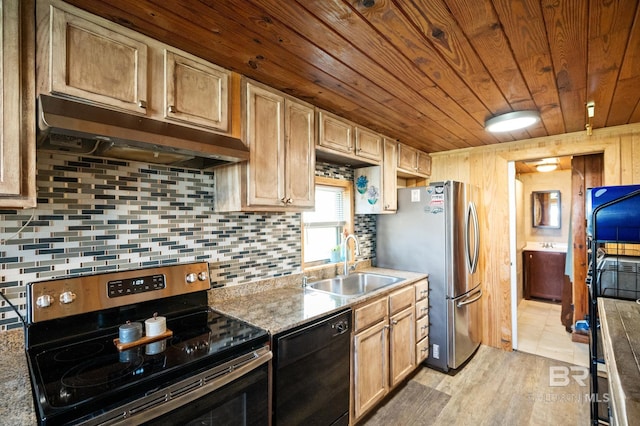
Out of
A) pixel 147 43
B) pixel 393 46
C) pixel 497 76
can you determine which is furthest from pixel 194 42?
pixel 497 76

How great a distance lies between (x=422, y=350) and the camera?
2.77 meters

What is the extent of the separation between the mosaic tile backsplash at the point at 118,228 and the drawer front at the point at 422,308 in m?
1.40

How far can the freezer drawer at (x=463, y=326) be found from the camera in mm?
2770

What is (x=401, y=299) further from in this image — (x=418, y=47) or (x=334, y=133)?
(x=418, y=47)

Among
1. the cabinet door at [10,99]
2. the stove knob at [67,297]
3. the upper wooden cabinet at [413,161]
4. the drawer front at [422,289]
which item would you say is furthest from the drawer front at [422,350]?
the cabinet door at [10,99]

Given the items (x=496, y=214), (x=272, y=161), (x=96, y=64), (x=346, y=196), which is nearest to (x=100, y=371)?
(x=96, y=64)

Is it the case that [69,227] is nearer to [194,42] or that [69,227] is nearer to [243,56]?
[194,42]

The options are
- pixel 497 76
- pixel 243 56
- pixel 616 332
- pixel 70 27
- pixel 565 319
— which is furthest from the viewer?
pixel 565 319

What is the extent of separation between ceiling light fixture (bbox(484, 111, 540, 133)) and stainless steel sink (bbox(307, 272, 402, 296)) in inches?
58.3

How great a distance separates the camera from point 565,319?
12.4 feet

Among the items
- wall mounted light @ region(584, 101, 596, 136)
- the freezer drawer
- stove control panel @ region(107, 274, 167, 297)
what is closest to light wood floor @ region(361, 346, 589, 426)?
the freezer drawer

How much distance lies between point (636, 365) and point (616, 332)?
0.30 meters

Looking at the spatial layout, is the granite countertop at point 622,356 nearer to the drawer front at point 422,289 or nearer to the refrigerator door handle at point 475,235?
the drawer front at point 422,289

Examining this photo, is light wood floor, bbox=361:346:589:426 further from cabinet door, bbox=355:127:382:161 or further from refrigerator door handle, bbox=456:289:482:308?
cabinet door, bbox=355:127:382:161
